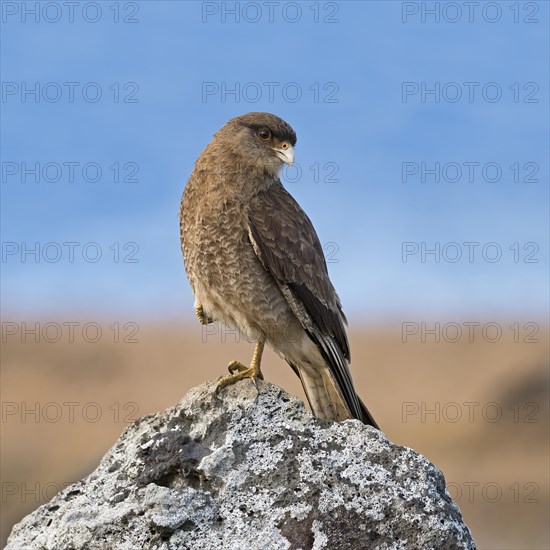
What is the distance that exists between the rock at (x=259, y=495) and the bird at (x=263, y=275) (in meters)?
1.49

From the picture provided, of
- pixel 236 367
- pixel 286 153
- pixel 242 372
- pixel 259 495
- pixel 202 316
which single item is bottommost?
pixel 259 495

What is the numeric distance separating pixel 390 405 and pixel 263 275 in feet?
36.1

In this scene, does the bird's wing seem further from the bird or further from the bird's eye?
the bird's eye

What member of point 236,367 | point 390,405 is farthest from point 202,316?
point 390,405

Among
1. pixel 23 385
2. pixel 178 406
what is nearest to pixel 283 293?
pixel 178 406

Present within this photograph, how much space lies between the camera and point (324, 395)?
6098 millimetres

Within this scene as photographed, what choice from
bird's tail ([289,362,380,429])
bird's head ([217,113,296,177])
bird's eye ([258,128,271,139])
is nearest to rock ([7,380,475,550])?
bird's tail ([289,362,380,429])

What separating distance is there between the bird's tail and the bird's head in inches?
54.9

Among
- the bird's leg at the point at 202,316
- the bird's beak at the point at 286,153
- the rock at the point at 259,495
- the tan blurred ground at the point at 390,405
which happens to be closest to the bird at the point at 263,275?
the bird's leg at the point at 202,316

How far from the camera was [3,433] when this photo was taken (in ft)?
48.2

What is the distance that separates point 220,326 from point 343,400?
116 cm

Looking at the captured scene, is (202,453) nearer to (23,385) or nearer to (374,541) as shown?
(374,541)

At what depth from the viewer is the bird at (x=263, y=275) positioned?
6.11m

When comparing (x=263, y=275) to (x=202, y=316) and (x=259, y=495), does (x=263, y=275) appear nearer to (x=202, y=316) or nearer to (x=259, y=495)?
(x=202, y=316)
